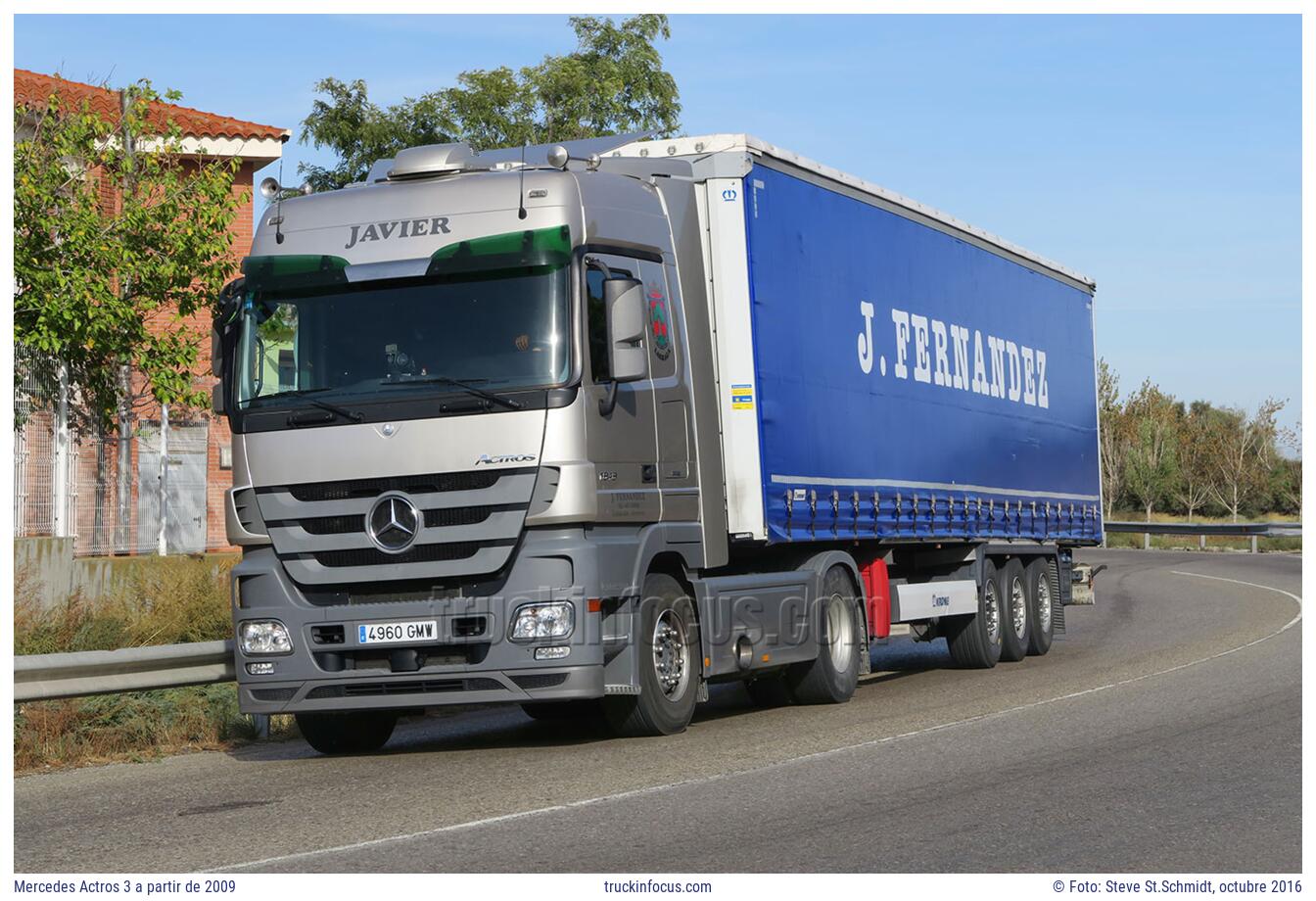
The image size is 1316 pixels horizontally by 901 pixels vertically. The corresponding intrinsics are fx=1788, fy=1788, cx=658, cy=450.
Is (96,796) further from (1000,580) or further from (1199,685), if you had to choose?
(1000,580)

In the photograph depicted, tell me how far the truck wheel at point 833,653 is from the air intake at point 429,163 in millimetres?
4219

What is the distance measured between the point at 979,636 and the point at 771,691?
3.68 m

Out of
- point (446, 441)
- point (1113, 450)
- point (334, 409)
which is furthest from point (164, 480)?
point (1113, 450)

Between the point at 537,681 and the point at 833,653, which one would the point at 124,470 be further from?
the point at 537,681

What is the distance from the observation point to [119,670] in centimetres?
1129

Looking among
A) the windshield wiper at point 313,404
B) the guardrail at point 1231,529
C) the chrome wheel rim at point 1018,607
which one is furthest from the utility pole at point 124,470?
the guardrail at point 1231,529

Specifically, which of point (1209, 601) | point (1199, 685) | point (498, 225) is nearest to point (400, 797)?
point (498, 225)

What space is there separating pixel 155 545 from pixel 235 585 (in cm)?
1079

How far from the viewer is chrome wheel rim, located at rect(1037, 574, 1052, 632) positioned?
18.7 m

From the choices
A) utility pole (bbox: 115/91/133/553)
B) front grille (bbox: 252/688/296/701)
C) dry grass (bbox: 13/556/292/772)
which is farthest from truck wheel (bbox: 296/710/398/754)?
utility pole (bbox: 115/91/133/553)

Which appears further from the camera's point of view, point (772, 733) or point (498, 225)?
point (772, 733)

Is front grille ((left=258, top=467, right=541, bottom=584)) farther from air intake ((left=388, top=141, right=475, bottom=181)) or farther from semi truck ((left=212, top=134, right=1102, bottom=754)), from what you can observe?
air intake ((left=388, top=141, right=475, bottom=181))
